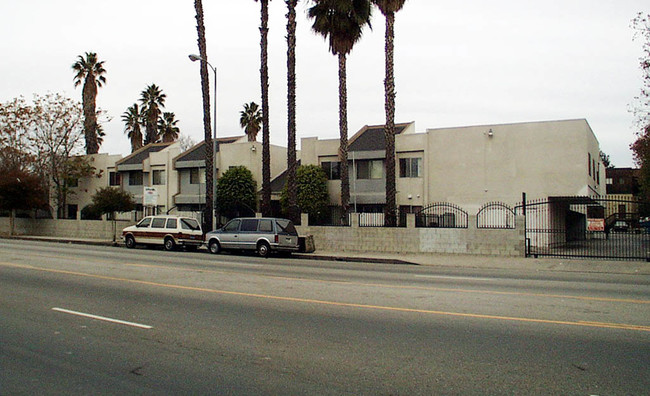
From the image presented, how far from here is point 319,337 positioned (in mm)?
7730

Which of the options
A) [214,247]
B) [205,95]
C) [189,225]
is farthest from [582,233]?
[205,95]

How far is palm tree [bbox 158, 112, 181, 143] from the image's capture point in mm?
61531

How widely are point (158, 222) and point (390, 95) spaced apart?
1306 cm

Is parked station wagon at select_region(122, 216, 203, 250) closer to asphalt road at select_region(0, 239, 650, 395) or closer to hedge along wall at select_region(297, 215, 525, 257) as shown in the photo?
hedge along wall at select_region(297, 215, 525, 257)

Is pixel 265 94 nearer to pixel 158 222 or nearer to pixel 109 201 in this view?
pixel 158 222

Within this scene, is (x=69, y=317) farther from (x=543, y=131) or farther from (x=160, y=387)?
(x=543, y=131)

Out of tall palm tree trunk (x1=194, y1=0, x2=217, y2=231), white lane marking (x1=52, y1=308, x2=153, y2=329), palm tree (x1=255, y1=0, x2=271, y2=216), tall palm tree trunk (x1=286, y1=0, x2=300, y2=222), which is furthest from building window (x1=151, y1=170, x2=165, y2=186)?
white lane marking (x1=52, y1=308, x2=153, y2=329)

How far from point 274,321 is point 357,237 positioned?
17647 mm

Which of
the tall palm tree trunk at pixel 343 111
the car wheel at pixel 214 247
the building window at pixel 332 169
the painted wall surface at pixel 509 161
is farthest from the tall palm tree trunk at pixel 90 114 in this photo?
the painted wall surface at pixel 509 161

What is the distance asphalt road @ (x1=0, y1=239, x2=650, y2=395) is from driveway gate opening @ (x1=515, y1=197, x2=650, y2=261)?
10.2m

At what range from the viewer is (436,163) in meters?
34.5

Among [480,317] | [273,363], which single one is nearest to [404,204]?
[480,317]

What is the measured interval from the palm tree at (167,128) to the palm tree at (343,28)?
3569 cm

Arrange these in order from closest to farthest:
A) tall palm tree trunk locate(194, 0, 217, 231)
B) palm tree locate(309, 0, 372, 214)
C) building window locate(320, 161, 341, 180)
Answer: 1. palm tree locate(309, 0, 372, 214)
2. tall palm tree trunk locate(194, 0, 217, 231)
3. building window locate(320, 161, 341, 180)
